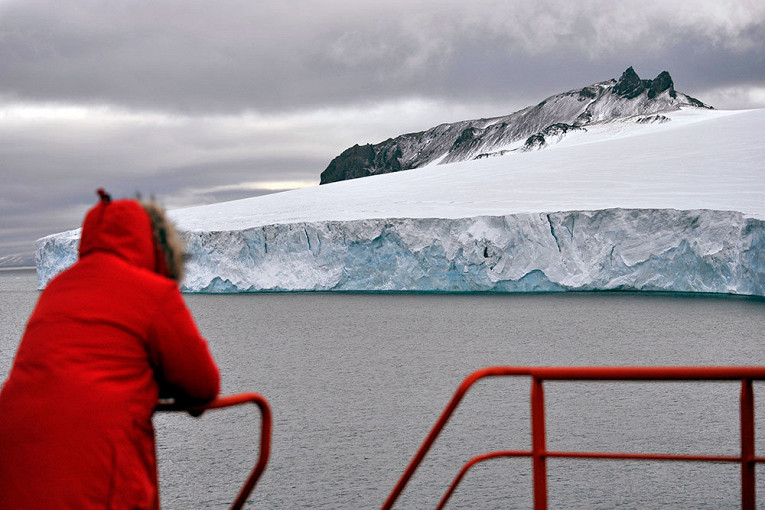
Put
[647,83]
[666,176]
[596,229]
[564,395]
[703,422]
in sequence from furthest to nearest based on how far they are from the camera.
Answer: [647,83] → [666,176] → [596,229] → [564,395] → [703,422]

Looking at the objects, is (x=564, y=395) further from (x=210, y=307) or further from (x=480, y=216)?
(x=210, y=307)

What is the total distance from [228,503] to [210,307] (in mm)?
16640

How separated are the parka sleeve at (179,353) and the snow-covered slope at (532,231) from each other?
1601 centimetres

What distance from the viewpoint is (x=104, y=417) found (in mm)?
1151

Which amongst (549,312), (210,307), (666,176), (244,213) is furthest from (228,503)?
(244,213)

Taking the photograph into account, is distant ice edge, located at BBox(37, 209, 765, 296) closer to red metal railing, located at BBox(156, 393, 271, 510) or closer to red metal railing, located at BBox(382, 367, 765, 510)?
red metal railing, located at BBox(382, 367, 765, 510)

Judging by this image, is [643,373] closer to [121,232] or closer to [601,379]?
[601,379]

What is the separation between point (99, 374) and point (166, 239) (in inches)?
9.8

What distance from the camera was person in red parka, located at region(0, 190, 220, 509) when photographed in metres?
1.13

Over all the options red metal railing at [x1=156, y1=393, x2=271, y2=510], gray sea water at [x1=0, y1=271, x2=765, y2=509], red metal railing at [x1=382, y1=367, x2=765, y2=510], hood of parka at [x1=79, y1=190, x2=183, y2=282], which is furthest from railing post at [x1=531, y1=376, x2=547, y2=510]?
gray sea water at [x1=0, y1=271, x2=765, y2=509]

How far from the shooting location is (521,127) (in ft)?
196

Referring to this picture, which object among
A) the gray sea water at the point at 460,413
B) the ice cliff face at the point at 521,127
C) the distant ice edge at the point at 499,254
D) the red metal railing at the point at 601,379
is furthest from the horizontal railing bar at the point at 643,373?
the ice cliff face at the point at 521,127

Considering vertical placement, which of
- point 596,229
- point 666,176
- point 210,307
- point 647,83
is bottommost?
point 210,307

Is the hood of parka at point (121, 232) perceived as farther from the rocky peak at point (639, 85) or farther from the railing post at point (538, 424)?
the rocky peak at point (639, 85)
